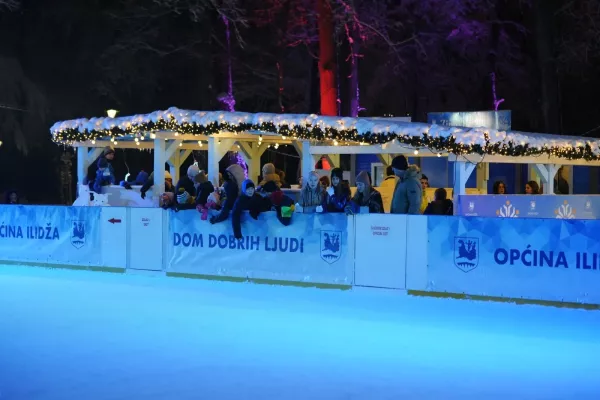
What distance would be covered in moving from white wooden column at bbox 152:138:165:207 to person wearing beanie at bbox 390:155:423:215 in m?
6.31

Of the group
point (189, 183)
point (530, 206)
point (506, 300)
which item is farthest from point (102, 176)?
point (506, 300)

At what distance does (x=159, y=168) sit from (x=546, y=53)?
17.5 meters

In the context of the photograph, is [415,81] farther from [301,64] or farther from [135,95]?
[135,95]

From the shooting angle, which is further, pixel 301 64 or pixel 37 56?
pixel 301 64

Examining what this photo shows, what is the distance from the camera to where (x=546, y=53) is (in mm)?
31594

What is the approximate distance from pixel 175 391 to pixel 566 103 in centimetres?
3119

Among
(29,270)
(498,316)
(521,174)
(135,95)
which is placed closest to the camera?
(498,316)

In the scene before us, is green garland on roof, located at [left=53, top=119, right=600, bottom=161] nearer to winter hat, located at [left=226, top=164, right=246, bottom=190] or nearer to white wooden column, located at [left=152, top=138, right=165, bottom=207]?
white wooden column, located at [left=152, top=138, right=165, bottom=207]

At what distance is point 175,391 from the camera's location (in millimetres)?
6551

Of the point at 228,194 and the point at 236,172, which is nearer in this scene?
the point at 228,194

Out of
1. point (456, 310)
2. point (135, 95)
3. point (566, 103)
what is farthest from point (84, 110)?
point (456, 310)

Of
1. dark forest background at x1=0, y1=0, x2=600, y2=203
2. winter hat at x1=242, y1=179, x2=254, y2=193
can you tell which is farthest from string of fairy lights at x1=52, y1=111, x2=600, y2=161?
dark forest background at x1=0, y1=0, x2=600, y2=203

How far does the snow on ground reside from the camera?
266 inches

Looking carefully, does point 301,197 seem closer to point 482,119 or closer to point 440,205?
point 440,205
